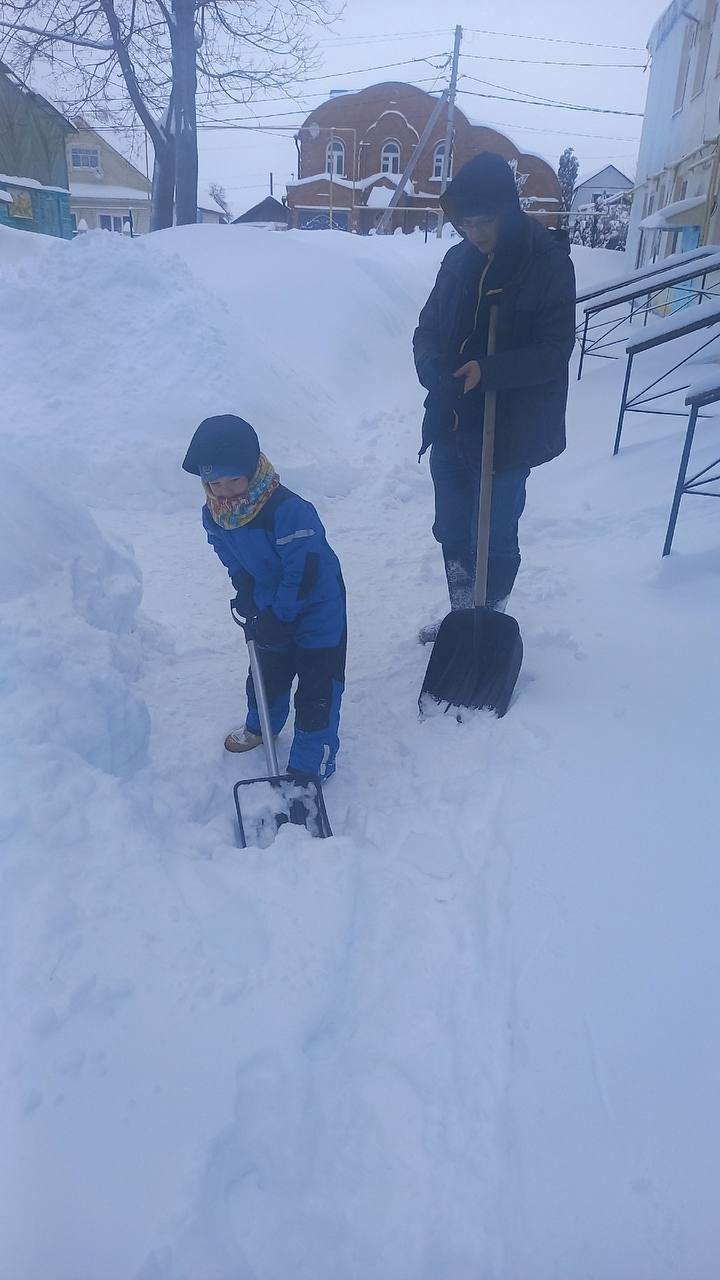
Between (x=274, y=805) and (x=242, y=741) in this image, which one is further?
(x=242, y=741)

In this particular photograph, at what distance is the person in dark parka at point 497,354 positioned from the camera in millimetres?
2486

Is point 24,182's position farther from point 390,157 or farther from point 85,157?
point 390,157

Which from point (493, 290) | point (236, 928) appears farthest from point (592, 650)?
point (236, 928)

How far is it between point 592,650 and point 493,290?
1366 mm

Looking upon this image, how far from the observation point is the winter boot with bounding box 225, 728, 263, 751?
2.78 m

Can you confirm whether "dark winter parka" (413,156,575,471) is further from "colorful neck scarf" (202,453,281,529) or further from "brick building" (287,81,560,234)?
"brick building" (287,81,560,234)

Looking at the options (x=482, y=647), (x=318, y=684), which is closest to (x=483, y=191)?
(x=482, y=647)

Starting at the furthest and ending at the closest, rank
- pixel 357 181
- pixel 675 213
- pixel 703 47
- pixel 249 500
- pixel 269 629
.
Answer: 1. pixel 357 181
2. pixel 675 213
3. pixel 703 47
4. pixel 269 629
5. pixel 249 500

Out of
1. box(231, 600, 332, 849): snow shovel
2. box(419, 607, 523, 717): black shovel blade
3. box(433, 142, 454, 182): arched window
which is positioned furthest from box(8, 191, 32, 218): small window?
box(231, 600, 332, 849): snow shovel

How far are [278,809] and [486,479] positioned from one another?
1.35 meters

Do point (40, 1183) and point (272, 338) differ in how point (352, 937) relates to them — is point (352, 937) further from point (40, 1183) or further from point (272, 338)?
point (272, 338)

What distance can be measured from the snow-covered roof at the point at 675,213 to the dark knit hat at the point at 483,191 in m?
9.96

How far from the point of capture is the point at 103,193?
97.7 ft

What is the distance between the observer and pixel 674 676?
2.65m
